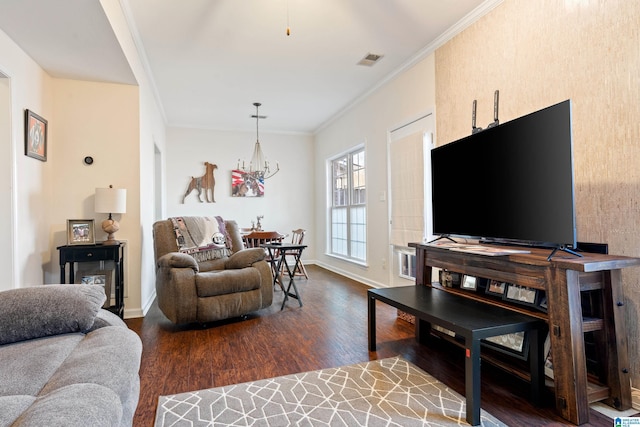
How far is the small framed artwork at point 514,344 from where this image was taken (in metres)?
1.98

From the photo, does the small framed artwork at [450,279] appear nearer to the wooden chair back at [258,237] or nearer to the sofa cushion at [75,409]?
the sofa cushion at [75,409]

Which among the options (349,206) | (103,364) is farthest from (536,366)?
(349,206)

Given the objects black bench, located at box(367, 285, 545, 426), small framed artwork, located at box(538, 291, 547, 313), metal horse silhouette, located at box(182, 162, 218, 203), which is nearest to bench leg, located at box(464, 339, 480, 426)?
black bench, located at box(367, 285, 545, 426)

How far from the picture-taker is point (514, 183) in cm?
207

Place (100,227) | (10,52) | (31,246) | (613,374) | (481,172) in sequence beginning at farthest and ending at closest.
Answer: (100,227), (31,246), (10,52), (481,172), (613,374)

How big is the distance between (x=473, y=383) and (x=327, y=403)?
742mm

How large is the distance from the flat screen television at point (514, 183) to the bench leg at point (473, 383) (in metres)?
0.69

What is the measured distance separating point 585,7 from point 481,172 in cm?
114

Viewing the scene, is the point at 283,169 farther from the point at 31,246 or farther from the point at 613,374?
the point at 613,374

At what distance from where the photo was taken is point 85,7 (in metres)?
2.20

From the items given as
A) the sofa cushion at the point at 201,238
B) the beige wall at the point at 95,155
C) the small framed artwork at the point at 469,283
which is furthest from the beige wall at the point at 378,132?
the beige wall at the point at 95,155

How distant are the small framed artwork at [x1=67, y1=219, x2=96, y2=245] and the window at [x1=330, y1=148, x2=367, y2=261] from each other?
11.0ft

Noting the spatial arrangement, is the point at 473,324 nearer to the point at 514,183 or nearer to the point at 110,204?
the point at 514,183

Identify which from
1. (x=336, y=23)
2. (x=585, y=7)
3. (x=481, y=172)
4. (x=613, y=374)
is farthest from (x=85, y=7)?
(x=613, y=374)
